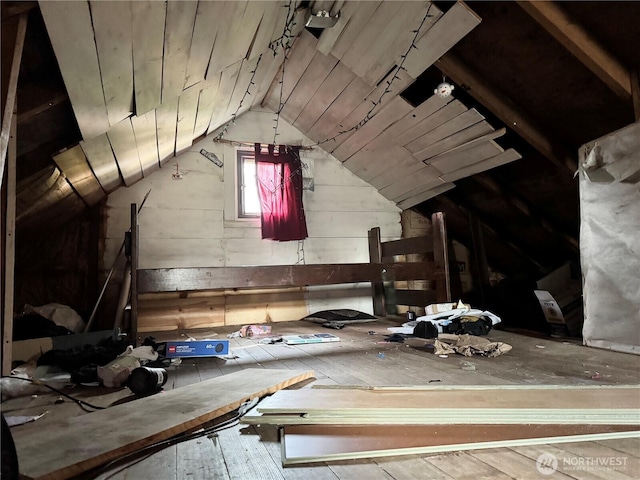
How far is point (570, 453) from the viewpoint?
102cm

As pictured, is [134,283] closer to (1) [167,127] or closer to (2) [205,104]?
(1) [167,127]

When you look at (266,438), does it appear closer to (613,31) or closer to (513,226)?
(613,31)

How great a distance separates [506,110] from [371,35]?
118cm

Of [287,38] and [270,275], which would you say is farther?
[270,275]

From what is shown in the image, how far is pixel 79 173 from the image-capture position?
2535mm

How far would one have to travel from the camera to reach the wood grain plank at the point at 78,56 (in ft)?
3.85

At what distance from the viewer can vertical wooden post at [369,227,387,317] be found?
4.56m

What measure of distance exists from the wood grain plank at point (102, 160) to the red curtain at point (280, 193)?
145 centimetres

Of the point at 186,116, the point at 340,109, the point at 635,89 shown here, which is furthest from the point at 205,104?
the point at 635,89

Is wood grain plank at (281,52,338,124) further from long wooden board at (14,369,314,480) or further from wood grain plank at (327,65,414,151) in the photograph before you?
long wooden board at (14,369,314,480)

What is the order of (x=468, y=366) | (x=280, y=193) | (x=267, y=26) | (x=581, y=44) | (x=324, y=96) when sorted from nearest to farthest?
(x=468, y=366) < (x=581, y=44) < (x=267, y=26) < (x=324, y=96) < (x=280, y=193)

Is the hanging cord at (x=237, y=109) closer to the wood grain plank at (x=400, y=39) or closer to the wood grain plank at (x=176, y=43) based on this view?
the wood grain plank at (x=400, y=39)

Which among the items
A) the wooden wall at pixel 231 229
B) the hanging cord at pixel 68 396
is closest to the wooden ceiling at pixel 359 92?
the wooden wall at pixel 231 229

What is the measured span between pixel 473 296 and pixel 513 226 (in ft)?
3.67
